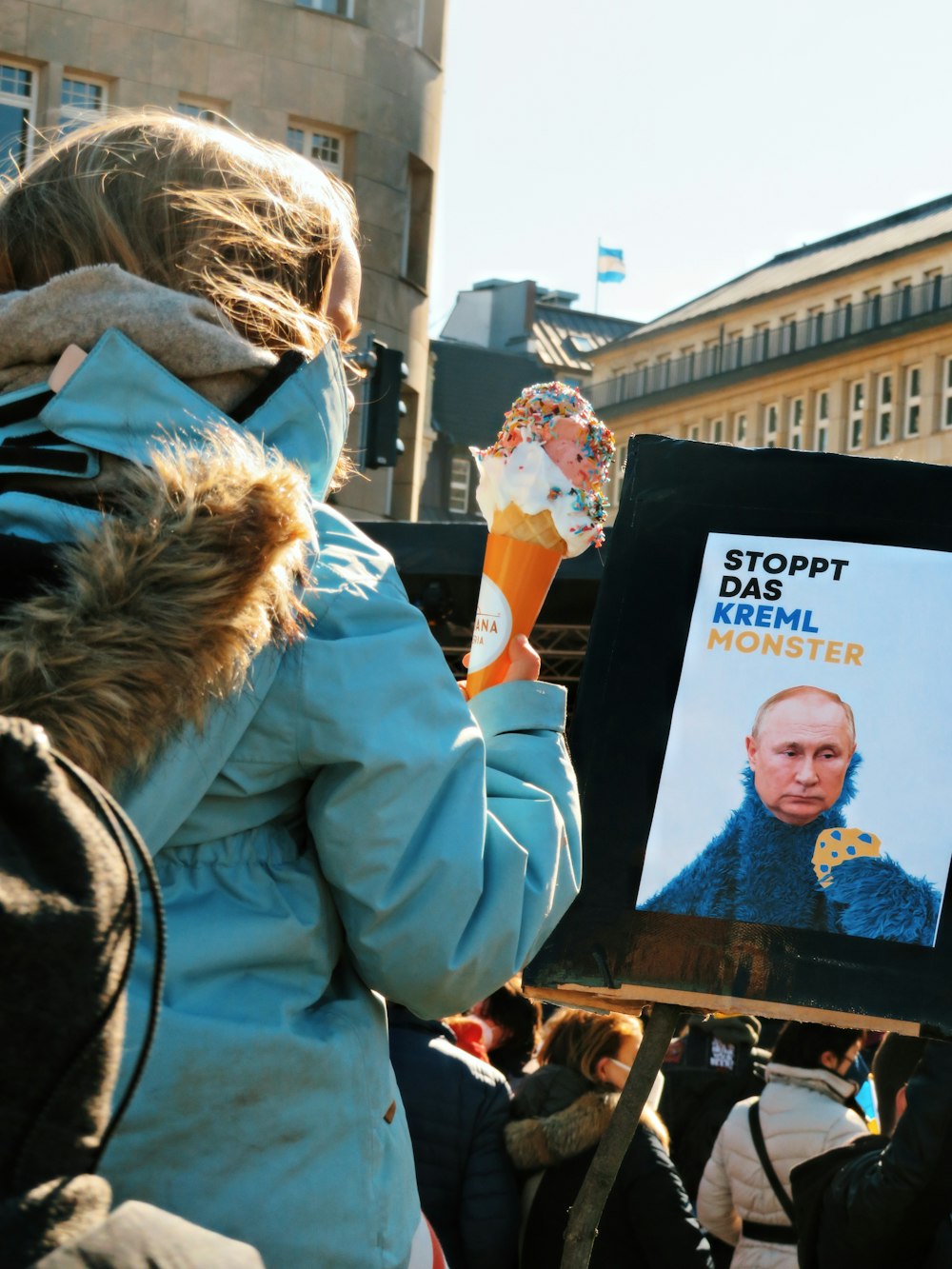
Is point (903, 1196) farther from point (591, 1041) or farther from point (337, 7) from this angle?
point (337, 7)

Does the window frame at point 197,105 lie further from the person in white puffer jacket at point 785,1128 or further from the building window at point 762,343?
the building window at point 762,343

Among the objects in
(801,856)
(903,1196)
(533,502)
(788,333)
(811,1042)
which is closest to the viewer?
(533,502)

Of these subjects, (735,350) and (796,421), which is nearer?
(796,421)

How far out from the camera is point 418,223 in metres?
20.0

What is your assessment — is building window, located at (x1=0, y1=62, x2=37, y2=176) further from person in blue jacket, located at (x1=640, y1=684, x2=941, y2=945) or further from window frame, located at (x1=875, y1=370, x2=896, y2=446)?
window frame, located at (x1=875, y1=370, x2=896, y2=446)

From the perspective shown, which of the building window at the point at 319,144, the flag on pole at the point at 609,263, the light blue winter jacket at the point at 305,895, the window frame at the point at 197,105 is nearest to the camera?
the light blue winter jacket at the point at 305,895

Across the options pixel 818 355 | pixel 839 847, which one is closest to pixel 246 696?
pixel 839 847

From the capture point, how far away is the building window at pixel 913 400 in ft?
150

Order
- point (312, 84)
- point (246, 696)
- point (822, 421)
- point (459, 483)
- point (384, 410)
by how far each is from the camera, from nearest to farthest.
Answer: point (246, 696), point (384, 410), point (312, 84), point (822, 421), point (459, 483)

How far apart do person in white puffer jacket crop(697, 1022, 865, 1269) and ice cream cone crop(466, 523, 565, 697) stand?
8.29 feet

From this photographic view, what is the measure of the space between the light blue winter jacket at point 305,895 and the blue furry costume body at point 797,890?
1.18m

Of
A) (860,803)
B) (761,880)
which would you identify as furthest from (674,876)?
(860,803)

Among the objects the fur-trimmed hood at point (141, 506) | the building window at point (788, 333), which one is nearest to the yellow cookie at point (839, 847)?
the fur-trimmed hood at point (141, 506)

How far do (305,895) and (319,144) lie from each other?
1852cm
